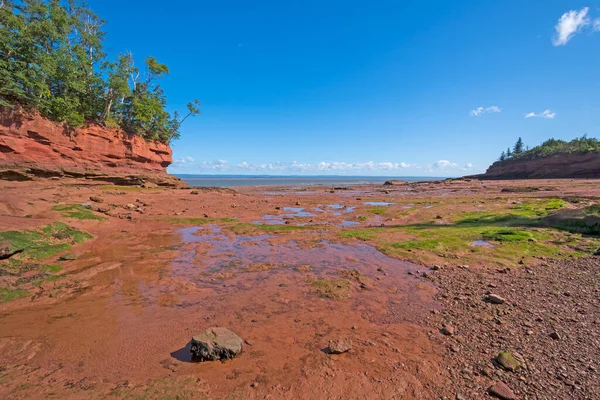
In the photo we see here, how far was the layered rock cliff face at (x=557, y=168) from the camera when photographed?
195 ft

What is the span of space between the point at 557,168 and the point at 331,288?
295 ft

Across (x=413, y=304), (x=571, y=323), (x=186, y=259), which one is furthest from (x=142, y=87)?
(x=571, y=323)

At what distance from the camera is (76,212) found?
13.9 metres

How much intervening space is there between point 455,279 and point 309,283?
4.63 m

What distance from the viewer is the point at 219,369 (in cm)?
416

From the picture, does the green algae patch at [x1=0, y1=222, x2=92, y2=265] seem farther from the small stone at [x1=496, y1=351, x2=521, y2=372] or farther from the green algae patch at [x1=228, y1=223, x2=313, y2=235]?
the small stone at [x1=496, y1=351, x2=521, y2=372]

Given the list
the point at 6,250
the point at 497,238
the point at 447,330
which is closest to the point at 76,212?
the point at 6,250

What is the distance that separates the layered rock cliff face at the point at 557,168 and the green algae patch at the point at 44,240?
9183 centimetres

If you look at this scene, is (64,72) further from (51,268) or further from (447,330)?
(447,330)

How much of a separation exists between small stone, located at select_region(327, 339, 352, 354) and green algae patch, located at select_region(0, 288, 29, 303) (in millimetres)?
7935

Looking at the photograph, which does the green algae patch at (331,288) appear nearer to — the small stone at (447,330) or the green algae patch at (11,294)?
the small stone at (447,330)

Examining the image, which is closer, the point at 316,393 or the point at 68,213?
the point at 316,393

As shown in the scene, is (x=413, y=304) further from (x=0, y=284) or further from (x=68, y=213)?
(x=68, y=213)

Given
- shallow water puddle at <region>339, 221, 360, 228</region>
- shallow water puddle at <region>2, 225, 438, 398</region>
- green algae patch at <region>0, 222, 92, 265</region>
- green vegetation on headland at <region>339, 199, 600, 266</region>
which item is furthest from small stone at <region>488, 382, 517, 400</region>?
shallow water puddle at <region>339, 221, 360, 228</region>
